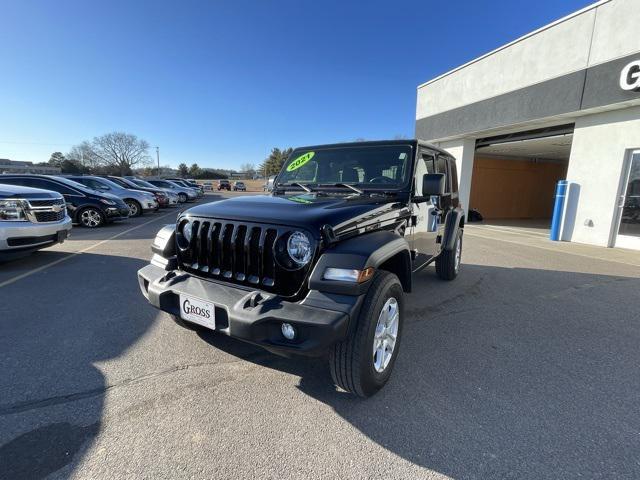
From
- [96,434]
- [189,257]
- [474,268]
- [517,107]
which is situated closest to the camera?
[96,434]

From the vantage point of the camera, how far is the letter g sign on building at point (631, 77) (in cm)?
764

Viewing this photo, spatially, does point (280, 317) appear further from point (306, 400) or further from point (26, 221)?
point (26, 221)

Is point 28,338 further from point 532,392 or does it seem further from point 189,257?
point 532,392

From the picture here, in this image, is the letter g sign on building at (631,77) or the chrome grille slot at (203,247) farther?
the letter g sign on building at (631,77)

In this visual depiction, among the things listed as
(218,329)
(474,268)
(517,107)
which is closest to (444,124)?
(517,107)

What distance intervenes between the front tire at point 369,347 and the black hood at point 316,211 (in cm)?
47

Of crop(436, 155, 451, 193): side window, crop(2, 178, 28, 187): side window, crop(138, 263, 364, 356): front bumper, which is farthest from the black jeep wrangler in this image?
crop(2, 178, 28, 187): side window

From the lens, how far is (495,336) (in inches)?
136

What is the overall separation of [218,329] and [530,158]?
67.4 feet

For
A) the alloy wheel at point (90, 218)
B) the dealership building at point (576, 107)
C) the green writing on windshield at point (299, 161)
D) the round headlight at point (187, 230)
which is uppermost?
the dealership building at point (576, 107)

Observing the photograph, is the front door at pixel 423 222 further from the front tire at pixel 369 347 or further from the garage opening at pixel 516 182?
the garage opening at pixel 516 182

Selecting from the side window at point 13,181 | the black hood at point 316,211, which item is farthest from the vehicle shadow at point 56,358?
the side window at point 13,181

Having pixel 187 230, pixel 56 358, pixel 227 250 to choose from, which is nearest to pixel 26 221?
pixel 56 358

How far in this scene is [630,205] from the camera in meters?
8.61
